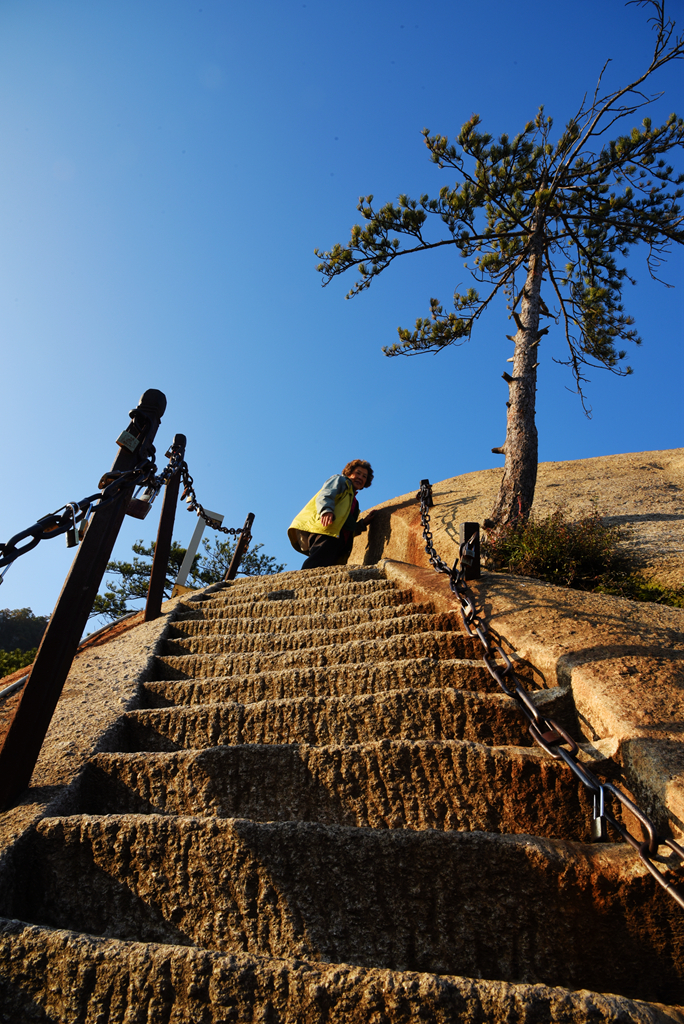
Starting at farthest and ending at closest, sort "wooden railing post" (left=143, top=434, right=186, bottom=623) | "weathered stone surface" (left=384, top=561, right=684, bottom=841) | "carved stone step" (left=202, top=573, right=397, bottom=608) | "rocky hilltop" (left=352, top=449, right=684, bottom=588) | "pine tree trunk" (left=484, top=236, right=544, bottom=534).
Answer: "pine tree trunk" (left=484, top=236, right=544, bottom=534) → "rocky hilltop" (left=352, top=449, right=684, bottom=588) → "wooden railing post" (left=143, top=434, right=186, bottom=623) → "carved stone step" (left=202, top=573, right=397, bottom=608) → "weathered stone surface" (left=384, top=561, right=684, bottom=841)

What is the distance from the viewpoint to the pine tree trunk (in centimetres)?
682

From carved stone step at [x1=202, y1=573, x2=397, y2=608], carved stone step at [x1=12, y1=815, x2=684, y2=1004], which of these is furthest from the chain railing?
carved stone step at [x1=202, y1=573, x2=397, y2=608]

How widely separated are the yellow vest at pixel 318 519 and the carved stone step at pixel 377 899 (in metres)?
4.70

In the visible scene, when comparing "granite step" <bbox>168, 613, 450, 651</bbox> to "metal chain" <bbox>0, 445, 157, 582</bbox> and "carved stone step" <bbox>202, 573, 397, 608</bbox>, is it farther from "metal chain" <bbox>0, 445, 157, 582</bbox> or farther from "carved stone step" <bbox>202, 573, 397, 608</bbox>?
"metal chain" <bbox>0, 445, 157, 582</bbox>

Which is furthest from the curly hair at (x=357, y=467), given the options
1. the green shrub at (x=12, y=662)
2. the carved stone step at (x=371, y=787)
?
the carved stone step at (x=371, y=787)

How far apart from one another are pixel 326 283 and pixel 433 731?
706cm

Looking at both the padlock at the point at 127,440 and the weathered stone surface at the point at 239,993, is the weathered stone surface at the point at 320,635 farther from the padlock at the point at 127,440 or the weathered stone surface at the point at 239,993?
the weathered stone surface at the point at 239,993

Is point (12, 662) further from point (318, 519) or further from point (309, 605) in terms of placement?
point (309, 605)

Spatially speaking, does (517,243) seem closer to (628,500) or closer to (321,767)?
(628,500)

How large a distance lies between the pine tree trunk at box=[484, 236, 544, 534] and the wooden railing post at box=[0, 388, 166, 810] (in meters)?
4.72

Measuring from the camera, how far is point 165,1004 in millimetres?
1345

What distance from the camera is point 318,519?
6508mm

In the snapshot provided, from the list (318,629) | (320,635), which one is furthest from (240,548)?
(320,635)

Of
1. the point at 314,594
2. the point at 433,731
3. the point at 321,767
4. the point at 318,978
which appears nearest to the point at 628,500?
the point at 314,594
